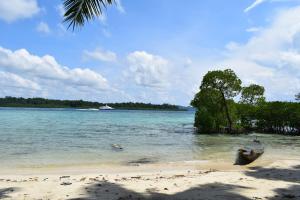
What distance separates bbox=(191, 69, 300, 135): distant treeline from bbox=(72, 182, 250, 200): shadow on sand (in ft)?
111

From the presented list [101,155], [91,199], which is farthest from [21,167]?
[91,199]

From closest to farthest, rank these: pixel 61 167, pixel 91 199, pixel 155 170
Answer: pixel 91 199
pixel 155 170
pixel 61 167

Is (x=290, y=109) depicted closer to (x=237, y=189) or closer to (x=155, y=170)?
(x=155, y=170)

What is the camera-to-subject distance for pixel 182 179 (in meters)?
13.4

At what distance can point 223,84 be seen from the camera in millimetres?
44812

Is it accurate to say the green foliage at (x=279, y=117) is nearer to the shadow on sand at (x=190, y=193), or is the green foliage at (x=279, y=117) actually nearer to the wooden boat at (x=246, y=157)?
the wooden boat at (x=246, y=157)

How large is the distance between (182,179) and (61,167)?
7245 millimetres

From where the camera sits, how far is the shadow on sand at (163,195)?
10016 mm

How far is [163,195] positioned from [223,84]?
116ft

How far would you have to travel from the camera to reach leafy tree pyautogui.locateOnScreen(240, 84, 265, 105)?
53000 mm

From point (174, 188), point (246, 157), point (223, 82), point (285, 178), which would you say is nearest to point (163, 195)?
point (174, 188)

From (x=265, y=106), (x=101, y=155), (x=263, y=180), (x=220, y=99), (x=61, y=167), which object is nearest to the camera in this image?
(x=263, y=180)

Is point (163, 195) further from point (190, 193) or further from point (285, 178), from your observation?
point (285, 178)

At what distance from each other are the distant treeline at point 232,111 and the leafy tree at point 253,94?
0.86 feet
